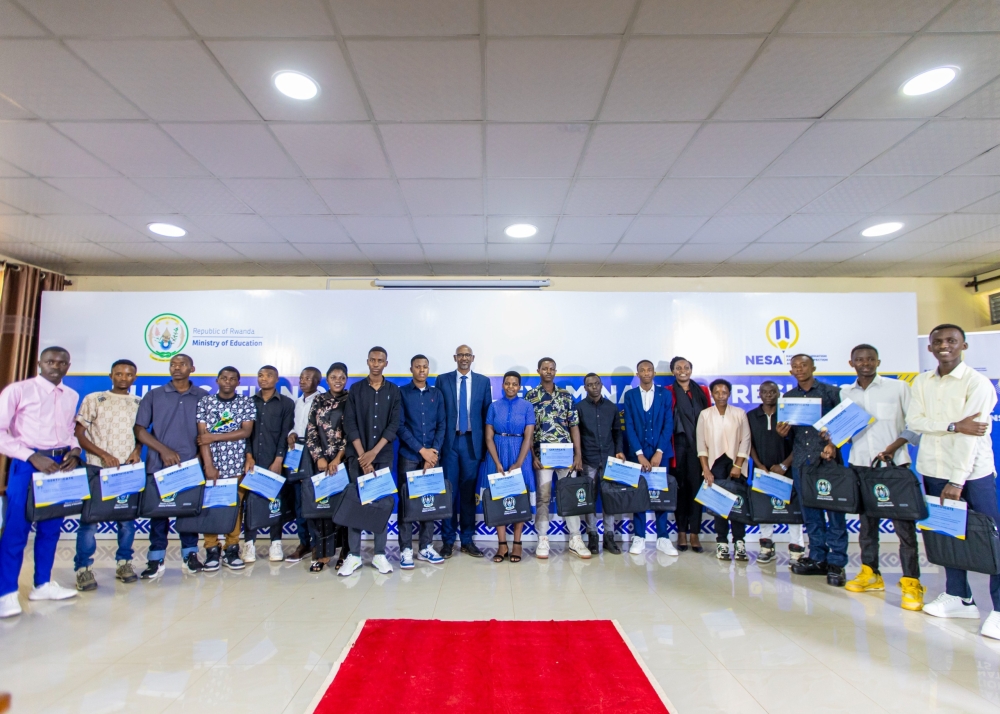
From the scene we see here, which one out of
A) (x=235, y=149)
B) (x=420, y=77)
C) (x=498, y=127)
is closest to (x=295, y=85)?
(x=420, y=77)

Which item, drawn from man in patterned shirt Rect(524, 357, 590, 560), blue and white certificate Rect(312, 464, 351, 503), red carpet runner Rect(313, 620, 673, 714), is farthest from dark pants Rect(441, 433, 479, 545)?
red carpet runner Rect(313, 620, 673, 714)

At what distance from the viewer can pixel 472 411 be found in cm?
441

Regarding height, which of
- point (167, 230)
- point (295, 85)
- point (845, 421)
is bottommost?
point (845, 421)

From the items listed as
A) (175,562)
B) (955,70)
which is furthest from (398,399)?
(955,70)

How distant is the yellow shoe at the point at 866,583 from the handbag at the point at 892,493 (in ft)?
1.52

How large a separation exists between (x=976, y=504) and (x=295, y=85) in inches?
181

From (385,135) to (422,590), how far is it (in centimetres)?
306

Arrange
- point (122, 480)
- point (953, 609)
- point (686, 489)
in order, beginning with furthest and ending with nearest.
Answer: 1. point (686, 489)
2. point (122, 480)
3. point (953, 609)

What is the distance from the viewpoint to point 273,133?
3377mm

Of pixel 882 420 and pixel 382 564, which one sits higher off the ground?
pixel 882 420

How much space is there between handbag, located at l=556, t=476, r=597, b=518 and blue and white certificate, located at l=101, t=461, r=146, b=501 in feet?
10.4

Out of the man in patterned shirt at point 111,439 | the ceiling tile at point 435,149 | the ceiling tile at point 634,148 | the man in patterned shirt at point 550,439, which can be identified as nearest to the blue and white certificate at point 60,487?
the man in patterned shirt at point 111,439

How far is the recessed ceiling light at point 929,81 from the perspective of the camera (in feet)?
9.08

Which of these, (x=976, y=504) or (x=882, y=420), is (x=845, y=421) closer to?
(x=882, y=420)
